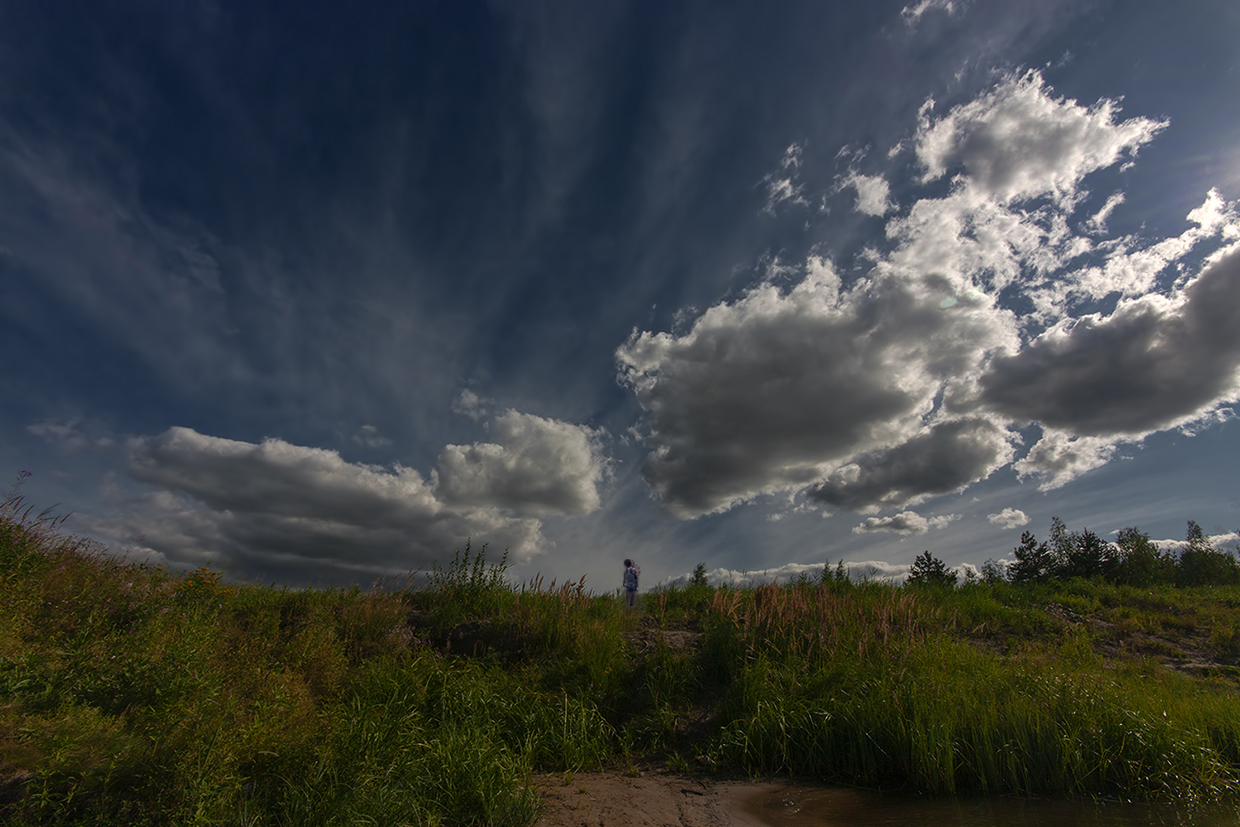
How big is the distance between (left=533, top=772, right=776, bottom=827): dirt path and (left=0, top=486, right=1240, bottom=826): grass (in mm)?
361

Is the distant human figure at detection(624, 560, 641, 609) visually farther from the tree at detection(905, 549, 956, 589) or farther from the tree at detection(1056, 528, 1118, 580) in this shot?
the tree at detection(1056, 528, 1118, 580)

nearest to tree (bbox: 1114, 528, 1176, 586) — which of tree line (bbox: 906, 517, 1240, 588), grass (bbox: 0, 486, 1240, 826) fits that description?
tree line (bbox: 906, 517, 1240, 588)

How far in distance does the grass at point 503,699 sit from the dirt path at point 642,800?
36cm

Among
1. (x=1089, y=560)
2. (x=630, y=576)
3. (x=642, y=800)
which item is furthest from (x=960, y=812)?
(x=1089, y=560)

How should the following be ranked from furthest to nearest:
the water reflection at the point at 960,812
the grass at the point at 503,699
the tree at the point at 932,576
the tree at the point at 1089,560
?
the tree at the point at 1089,560, the tree at the point at 932,576, the water reflection at the point at 960,812, the grass at the point at 503,699

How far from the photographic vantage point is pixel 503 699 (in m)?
7.39

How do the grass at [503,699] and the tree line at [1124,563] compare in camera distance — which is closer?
the grass at [503,699]

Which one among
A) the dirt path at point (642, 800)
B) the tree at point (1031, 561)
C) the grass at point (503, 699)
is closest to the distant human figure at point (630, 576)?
the grass at point (503, 699)

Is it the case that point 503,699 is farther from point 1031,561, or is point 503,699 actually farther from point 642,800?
point 1031,561

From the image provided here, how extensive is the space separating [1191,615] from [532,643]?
15446 millimetres

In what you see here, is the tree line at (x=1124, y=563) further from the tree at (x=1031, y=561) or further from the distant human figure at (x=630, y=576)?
the distant human figure at (x=630, y=576)

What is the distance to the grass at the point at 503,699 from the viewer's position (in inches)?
163

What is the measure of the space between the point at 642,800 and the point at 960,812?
289cm

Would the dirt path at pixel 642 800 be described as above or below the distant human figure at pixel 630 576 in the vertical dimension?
below
